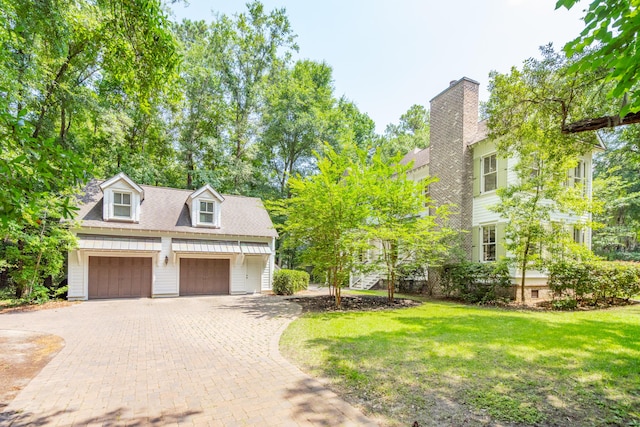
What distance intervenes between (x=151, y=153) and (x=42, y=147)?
2589 centimetres

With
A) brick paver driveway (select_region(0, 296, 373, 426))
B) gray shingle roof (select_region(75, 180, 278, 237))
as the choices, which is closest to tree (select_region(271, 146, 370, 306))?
brick paver driveway (select_region(0, 296, 373, 426))

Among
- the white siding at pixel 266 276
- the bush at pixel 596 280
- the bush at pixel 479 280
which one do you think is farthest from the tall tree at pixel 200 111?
the bush at pixel 596 280

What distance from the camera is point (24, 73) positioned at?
11.6m

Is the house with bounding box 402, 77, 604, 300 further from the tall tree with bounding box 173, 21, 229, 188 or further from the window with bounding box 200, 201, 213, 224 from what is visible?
the tall tree with bounding box 173, 21, 229, 188

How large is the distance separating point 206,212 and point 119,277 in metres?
4.95

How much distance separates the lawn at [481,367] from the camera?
12.6 feet

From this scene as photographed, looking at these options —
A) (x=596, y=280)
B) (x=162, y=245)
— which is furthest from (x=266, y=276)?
(x=596, y=280)

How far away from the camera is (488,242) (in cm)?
1516

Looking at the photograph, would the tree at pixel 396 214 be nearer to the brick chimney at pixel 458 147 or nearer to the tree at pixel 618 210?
the brick chimney at pixel 458 147

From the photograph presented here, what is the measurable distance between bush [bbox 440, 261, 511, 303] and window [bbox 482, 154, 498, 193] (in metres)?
3.87

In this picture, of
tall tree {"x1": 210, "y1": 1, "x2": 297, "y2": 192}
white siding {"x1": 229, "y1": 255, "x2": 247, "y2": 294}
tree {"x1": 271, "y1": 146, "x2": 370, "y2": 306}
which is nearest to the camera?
tree {"x1": 271, "y1": 146, "x2": 370, "y2": 306}

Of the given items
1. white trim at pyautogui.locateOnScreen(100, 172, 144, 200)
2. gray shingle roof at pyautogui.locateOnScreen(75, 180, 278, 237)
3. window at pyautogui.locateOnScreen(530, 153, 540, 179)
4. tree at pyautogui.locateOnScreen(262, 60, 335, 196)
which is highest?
tree at pyautogui.locateOnScreen(262, 60, 335, 196)

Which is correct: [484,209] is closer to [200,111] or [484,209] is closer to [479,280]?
[479,280]

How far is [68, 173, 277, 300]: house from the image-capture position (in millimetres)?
14477
